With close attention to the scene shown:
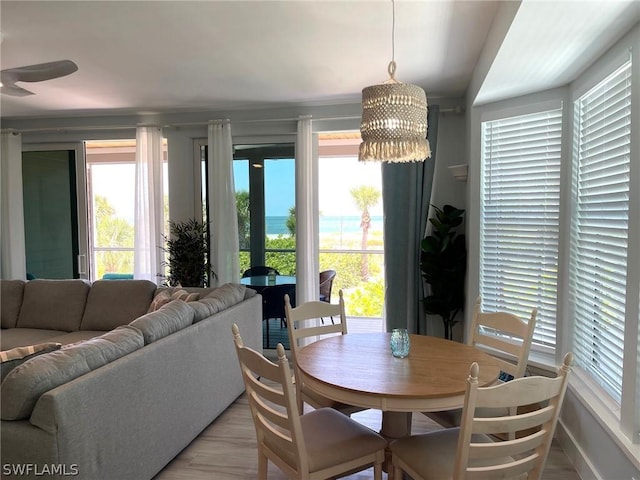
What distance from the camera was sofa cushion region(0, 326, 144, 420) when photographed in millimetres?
1706

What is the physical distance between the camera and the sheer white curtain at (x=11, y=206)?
4.91 m

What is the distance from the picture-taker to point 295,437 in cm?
169

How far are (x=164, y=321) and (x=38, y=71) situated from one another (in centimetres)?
173

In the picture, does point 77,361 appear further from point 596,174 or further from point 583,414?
point 596,174

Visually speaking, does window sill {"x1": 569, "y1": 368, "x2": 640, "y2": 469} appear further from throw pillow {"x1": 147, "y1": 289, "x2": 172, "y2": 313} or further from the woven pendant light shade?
throw pillow {"x1": 147, "y1": 289, "x2": 172, "y2": 313}

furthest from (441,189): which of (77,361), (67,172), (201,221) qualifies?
(67,172)

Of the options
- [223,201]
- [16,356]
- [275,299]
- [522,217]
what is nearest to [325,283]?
[275,299]

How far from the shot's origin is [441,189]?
4156mm

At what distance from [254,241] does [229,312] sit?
161 cm

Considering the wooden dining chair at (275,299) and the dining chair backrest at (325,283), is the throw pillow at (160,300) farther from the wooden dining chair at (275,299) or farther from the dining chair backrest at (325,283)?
the dining chair backrest at (325,283)

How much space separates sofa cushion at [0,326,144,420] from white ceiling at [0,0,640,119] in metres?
1.84

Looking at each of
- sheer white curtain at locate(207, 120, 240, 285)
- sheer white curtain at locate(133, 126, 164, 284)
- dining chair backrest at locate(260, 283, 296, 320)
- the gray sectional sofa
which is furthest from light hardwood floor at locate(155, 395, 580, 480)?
sheer white curtain at locate(133, 126, 164, 284)

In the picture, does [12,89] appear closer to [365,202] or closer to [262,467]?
[262,467]

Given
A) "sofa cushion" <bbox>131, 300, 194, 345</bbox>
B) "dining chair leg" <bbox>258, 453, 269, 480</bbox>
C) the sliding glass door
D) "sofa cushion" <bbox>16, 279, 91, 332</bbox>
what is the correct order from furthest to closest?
the sliding glass door
"sofa cushion" <bbox>16, 279, 91, 332</bbox>
"sofa cushion" <bbox>131, 300, 194, 345</bbox>
"dining chair leg" <bbox>258, 453, 269, 480</bbox>
